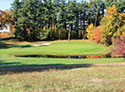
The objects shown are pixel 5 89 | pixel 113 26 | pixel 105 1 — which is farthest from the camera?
pixel 105 1

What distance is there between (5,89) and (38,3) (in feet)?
183

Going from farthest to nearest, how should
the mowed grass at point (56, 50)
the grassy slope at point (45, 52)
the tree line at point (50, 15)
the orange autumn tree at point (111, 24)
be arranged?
the tree line at point (50, 15) < the orange autumn tree at point (111, 24) < the mowed grass at point (56, 50) < the grassy slope at point (45, 52)

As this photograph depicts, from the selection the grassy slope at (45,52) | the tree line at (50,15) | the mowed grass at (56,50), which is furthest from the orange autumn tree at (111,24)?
the tree line at (50,15)

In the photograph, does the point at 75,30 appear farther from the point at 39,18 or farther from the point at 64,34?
the point at 39,18

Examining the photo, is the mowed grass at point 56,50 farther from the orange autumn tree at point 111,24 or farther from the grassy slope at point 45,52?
the orange autumn tree at point 111,24

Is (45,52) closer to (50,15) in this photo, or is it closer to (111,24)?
(111,24)

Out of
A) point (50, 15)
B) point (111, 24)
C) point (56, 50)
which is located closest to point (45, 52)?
point (56, 50)

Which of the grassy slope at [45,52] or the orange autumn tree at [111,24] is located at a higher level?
the orange autumn tree at [111,24]

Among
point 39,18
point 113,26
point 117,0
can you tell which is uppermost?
point 117,0

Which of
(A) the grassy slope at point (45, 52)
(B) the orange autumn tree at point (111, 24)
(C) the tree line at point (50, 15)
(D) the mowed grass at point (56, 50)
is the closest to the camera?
(A) the grassy slope at point (45, 52)

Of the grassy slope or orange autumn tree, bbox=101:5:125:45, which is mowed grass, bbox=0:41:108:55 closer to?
the grassy slope

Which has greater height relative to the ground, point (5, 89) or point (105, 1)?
point (105, 1)

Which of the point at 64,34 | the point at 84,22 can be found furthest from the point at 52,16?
the point at 84,22

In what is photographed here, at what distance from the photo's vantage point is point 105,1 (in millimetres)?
62406
